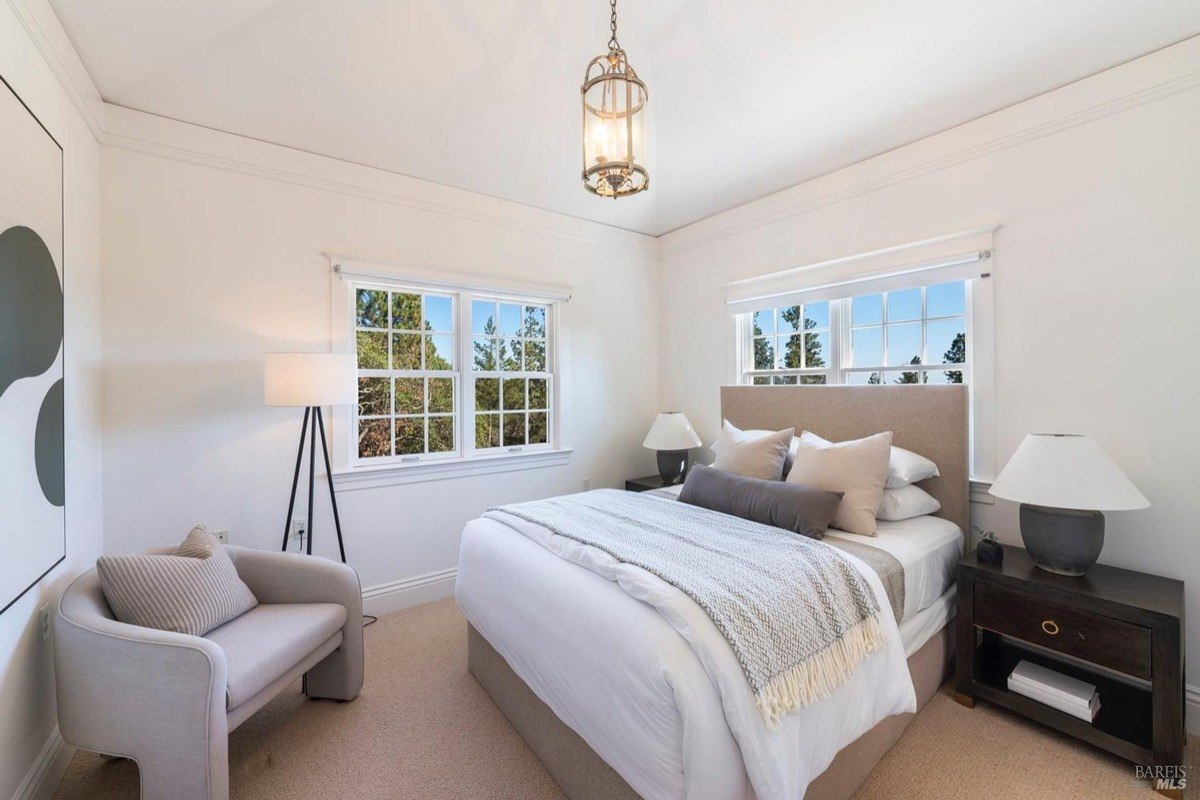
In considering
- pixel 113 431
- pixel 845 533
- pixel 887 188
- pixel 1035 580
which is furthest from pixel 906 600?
pixel 113 431

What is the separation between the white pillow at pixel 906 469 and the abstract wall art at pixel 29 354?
3478 mm

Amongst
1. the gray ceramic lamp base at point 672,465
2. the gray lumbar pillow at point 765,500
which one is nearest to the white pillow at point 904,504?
the gray lumbar pillow at point 765,500

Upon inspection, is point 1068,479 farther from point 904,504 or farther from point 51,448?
point 51,448

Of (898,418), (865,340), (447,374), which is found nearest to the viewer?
(898,418)

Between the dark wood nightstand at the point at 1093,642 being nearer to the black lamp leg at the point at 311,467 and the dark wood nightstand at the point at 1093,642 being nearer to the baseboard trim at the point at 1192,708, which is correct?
the baseboard trim at the point at 1192,708

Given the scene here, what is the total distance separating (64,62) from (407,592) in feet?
10.1

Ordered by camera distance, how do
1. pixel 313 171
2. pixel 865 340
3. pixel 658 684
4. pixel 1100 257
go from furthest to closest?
pixel 865 340 < pixel 313 171 < pixel 1100 257 < pixel 658 684

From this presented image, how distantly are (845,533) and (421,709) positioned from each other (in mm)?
2125

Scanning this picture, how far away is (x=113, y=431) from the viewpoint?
2.45m

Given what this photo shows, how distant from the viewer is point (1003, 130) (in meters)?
2.52

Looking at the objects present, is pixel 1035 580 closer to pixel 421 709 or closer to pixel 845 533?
pixel 845 533

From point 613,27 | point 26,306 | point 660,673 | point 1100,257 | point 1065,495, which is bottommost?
point 660,673

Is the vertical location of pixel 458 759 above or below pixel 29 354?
below

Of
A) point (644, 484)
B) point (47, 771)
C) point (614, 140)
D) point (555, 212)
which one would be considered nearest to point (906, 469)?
point (644, 484)
